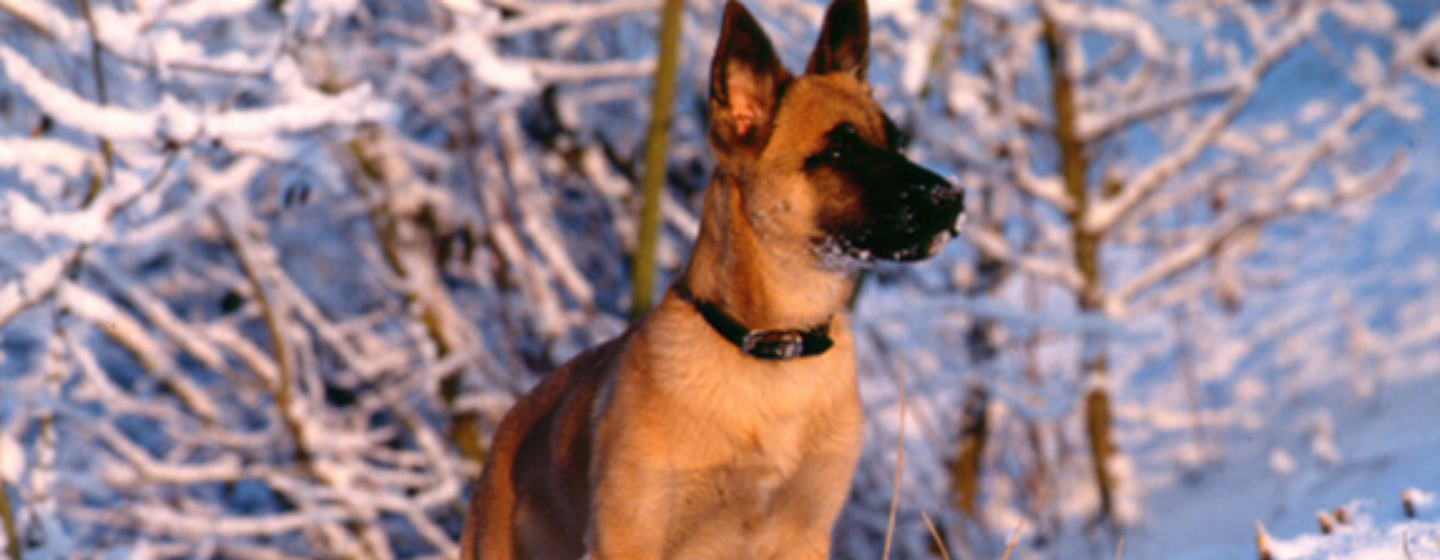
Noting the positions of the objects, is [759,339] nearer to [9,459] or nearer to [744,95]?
[744,95]

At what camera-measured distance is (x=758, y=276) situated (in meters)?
3.20

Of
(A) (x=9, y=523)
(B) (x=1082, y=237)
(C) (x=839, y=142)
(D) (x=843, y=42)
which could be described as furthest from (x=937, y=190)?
(B) (x=1082, y=237)

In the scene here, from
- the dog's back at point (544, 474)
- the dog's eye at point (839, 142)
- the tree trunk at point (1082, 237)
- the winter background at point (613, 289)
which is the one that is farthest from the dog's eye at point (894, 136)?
the tree trunk at point (1082, 237)

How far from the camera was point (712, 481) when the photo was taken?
3131mm

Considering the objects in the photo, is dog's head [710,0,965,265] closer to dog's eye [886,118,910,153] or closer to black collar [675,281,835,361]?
dog's eye [886,118,910,153]

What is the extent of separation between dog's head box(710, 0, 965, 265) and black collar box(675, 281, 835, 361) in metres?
0.19

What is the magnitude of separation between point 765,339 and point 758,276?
0.15 m

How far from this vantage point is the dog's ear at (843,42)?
3381 millimetres

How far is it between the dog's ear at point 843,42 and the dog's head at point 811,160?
0.09m

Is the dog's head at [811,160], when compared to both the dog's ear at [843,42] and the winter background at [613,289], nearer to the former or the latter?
the dog's ear at [843,42]

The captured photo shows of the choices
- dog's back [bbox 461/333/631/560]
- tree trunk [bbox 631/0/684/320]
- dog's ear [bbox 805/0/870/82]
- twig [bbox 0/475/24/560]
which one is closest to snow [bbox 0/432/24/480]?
twig [bbox 0/475/24/560]

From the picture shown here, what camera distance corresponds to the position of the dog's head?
3.02 m

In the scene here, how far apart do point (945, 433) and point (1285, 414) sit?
2.69m

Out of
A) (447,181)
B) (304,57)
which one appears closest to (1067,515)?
(447,181)
